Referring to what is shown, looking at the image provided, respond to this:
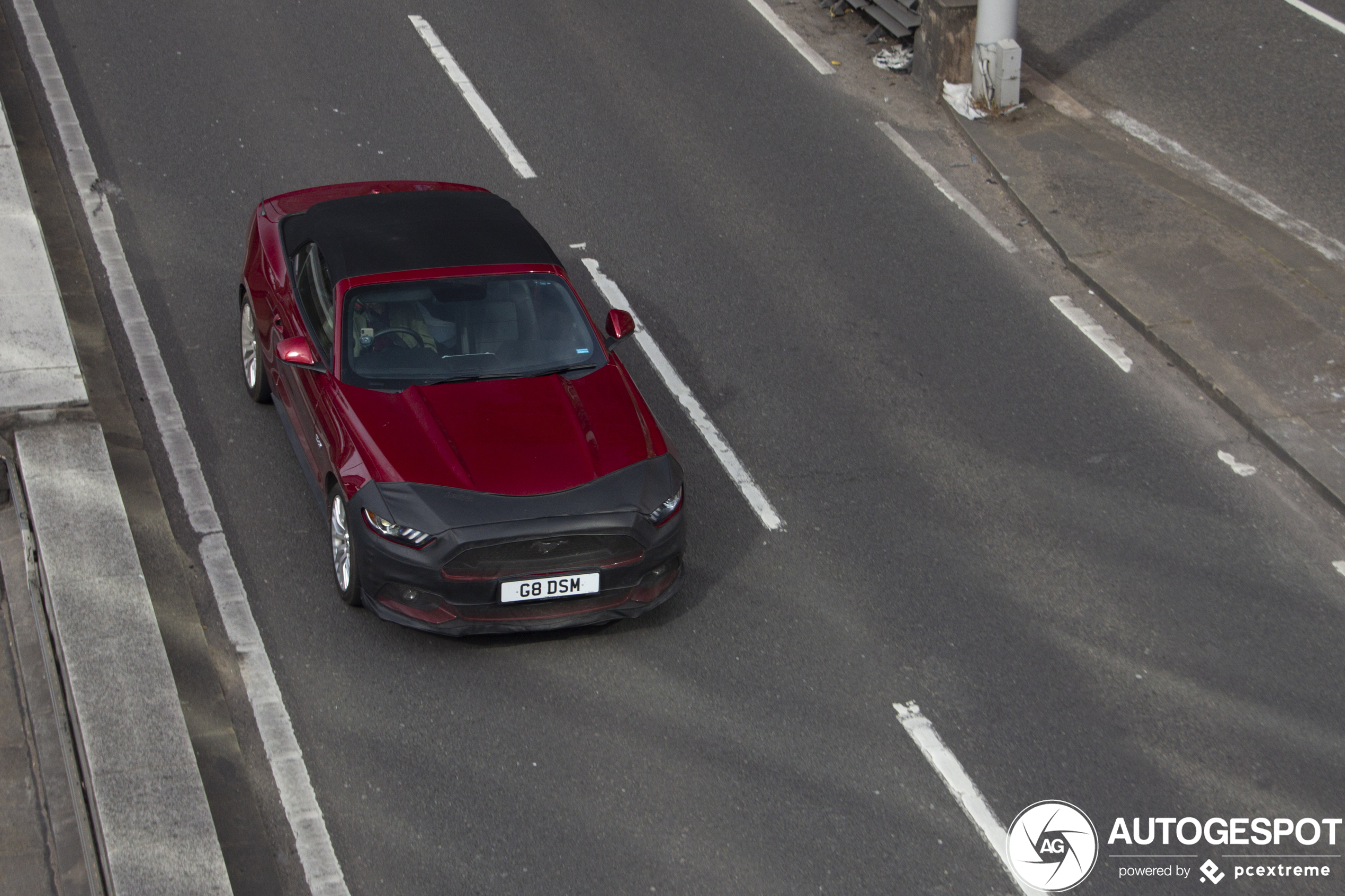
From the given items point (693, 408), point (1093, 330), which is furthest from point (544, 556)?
point (1093, 330)

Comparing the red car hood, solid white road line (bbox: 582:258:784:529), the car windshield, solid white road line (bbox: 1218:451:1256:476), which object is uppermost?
the car windshield

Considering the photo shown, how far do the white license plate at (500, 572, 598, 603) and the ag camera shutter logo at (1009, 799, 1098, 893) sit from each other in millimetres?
2452

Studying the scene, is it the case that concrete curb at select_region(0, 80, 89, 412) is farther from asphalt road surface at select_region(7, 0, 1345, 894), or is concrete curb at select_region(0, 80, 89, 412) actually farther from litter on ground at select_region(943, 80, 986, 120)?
litter on ground at select_region(943, 80, 986, 120)

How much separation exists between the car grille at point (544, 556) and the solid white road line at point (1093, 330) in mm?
4939

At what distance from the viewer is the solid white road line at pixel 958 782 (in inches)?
264

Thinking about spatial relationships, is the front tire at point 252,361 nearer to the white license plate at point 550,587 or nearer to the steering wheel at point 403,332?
the steering wheel at point 403,332

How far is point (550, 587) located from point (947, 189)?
7058 millimetres

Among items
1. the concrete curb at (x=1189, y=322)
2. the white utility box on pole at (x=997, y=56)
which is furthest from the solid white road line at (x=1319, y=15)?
the white utility box on pole at (x=997, y=56)

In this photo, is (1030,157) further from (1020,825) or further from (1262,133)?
(1020,825)

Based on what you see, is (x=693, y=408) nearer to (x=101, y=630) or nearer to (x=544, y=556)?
(x=544, y=556)

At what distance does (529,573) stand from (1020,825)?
2750 mm

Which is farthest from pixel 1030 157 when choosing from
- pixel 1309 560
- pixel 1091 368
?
pixel 1309 560

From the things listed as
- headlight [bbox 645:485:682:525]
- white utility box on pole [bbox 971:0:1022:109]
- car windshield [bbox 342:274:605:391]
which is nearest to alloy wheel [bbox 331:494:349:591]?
car windshield [bbox 342:274:605:391]

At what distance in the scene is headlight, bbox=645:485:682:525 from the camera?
745cm
